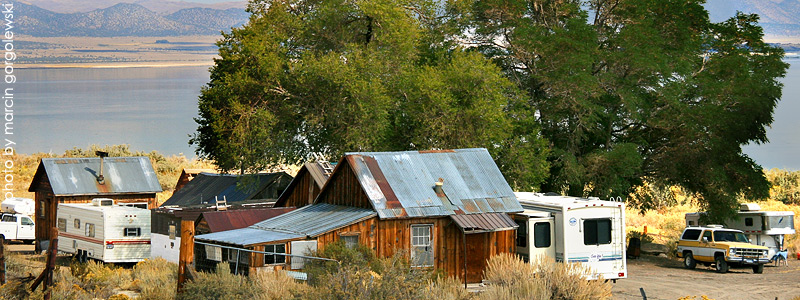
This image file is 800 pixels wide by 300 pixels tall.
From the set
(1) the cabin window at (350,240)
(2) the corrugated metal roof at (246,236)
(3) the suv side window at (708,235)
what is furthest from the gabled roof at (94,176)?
(3) the suv side window at (708,235)

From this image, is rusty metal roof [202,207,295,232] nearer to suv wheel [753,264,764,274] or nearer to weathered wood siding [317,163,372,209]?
weathered wood siding [317,163,372,209]

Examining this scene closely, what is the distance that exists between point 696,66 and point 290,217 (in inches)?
760

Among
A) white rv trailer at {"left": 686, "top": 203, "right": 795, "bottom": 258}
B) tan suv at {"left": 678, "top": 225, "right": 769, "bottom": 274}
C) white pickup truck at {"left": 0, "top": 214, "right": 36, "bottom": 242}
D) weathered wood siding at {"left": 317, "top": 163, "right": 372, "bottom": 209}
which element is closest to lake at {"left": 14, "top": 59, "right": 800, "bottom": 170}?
white pickup truck at {"left": 0, "top": 214, "right": 36, "bottom": 242}

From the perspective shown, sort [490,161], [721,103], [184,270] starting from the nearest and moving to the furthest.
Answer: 1. [184,270]
2. [490,161]
3. [721,103]

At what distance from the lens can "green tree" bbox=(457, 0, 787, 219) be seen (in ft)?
115

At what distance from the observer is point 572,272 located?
66.4 feet

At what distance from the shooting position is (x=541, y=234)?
24.8 metres

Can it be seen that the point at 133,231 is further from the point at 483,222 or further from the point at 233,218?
the point at 483,222

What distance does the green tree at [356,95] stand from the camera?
3381 cm

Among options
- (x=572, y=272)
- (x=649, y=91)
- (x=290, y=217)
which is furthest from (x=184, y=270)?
(x=649, y=91)

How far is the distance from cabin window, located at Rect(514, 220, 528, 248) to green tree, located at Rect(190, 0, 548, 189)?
29.0 feet

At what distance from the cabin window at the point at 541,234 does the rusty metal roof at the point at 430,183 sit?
2.16 feet

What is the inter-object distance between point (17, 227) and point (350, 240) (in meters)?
20.2

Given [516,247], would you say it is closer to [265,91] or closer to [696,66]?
[265,91]
